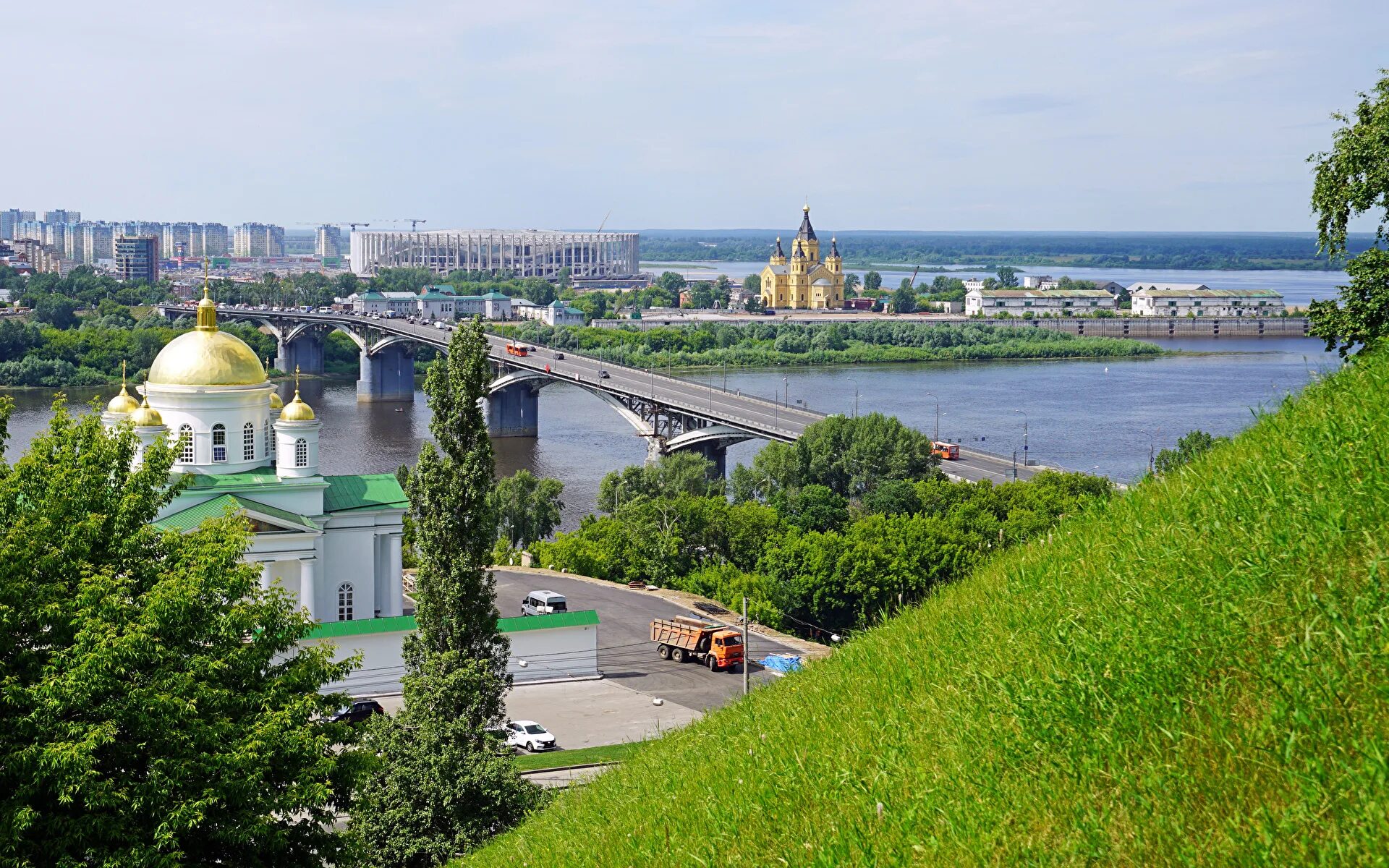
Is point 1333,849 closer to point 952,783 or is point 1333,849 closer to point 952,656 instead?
point 952,783

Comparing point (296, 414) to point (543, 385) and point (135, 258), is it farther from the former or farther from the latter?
point (135, 258)

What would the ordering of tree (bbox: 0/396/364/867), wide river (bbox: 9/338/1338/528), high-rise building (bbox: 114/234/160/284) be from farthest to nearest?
high-rise building (bbox: 114/234/160/284)
wide river (bbox: 9/338/1338/528)
tree (bbox: 0/396/364/867)

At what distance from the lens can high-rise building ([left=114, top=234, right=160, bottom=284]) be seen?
482 feet

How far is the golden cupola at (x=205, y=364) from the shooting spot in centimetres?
2042

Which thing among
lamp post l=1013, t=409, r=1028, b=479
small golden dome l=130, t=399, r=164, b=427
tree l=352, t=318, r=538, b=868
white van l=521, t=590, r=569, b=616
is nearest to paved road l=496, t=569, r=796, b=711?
white van l=521, t=590, r=569, b=616

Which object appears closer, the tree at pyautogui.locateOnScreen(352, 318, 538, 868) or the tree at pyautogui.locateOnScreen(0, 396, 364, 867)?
the tree at pyautogui.locateOnScreen(0, 396, 364, 867)

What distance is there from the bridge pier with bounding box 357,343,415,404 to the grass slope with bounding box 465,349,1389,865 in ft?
200

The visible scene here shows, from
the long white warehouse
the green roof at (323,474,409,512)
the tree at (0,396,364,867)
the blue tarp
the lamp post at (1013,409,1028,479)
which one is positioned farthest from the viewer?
the long white warehouse

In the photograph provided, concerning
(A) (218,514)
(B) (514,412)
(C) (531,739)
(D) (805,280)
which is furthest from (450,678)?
(D) (805,280)

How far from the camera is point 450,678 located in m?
10.8

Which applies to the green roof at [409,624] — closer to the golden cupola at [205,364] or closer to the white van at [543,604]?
the white van at [543,604]

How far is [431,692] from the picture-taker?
10828 mm

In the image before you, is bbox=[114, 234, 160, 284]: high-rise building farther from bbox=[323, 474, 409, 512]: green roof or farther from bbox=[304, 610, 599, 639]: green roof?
bbox=[304, 610, 599, 639]: green roof

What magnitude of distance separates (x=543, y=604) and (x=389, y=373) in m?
46.2
